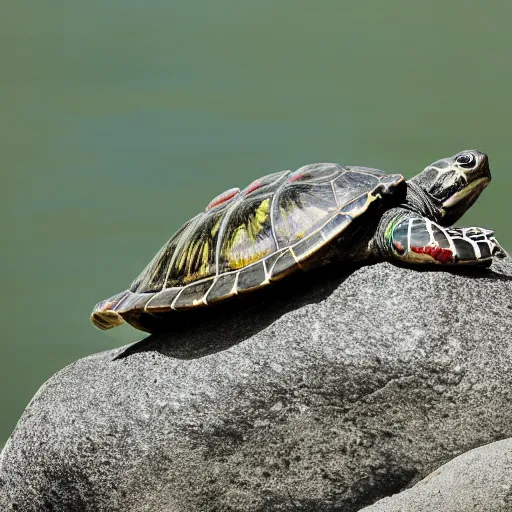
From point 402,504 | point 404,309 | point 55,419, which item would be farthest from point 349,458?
point 55,419

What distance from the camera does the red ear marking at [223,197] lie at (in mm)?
5902

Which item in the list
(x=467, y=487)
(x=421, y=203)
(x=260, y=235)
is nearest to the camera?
(x=467, y=487)

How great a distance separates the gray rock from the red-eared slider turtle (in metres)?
1.12

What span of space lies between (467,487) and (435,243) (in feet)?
4.48

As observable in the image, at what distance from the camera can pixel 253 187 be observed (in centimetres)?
566

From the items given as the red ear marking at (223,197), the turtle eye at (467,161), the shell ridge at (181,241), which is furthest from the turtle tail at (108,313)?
the turtle eye at (467,161)

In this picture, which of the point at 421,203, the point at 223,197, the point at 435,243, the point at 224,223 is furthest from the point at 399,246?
the point at 223,197

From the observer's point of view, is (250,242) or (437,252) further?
(250,242)

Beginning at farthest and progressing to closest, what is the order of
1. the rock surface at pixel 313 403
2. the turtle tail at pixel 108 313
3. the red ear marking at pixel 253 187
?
the turtle tail at pixel 108 313 → the red ear marking at pixel 253 187 → the rock surface at pixel 313 403

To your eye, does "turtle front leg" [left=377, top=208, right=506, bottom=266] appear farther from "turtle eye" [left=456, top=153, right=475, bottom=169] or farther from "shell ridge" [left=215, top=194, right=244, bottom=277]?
"shell ridge" [left=215, top=194, right=244, bottom=277]

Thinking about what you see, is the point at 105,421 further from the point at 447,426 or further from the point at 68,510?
the point at 447,426

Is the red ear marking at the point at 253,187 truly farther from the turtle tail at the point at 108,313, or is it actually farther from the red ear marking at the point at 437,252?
the red ear marking at the point at 437,252

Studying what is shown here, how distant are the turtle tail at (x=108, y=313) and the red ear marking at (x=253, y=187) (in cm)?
111

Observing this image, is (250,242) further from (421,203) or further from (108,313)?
(108,313)
